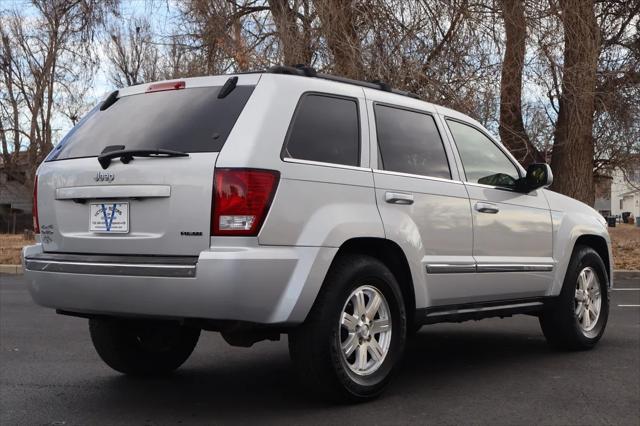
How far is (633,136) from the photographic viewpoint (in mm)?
19156

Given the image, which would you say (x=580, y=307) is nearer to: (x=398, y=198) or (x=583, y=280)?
(x=583, y=280)

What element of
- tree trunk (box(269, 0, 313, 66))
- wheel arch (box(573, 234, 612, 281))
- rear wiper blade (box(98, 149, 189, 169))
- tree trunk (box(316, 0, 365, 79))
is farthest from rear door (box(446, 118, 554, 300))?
tree trunk (box(269, 0, 313, 66))

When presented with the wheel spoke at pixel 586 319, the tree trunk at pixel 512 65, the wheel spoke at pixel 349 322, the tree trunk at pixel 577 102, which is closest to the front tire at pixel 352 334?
the wheel spoke at pixel 349 322

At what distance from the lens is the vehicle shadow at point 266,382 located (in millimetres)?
4543

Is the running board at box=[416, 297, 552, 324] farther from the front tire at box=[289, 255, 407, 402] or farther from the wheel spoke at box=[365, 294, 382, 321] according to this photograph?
Result: the wheel spoke at box=[365, 294, 382, 321]

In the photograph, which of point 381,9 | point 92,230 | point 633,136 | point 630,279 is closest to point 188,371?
point 92,230

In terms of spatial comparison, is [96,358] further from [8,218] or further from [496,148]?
[8,218]

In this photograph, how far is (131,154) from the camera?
14.3 ft

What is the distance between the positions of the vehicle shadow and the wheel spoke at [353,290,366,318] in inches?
21.3

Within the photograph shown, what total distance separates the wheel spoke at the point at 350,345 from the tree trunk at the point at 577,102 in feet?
35.6

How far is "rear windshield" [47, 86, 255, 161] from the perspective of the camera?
172 inches

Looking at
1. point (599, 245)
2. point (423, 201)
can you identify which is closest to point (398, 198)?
point (423, 201)

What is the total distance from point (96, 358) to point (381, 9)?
988 centimetres

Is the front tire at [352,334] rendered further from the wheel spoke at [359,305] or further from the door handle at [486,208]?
the door handle at [486,208]
